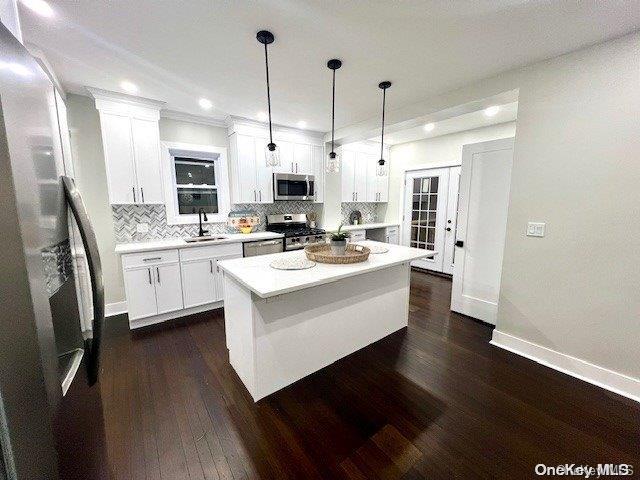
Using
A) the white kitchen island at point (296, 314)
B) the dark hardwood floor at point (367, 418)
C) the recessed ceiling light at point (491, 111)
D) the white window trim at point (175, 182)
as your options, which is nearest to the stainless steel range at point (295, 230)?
the white window trim at point (175, 182)

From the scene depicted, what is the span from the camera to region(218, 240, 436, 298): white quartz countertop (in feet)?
5.32

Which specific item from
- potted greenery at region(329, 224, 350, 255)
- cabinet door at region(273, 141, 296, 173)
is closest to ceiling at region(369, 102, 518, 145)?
cabinet door at region(273, 141, 296, 173)

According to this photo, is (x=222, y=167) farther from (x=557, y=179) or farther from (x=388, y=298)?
(x=557, y=179)

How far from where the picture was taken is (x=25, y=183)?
57cm

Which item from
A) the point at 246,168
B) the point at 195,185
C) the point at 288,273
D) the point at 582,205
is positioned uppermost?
the point at 246,168

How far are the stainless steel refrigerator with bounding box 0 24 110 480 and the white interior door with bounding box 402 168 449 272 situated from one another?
200 inches

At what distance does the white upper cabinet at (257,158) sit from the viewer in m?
3.79

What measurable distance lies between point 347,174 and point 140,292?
379cm

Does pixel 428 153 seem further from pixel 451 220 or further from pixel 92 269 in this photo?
pixel 92 269

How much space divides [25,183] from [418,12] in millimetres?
2139

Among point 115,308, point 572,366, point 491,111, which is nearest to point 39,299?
point 572,366

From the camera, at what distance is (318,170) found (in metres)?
4.59

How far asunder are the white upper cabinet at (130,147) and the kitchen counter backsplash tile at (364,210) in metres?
3.37

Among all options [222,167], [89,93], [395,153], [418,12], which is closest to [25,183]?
[418,12]
